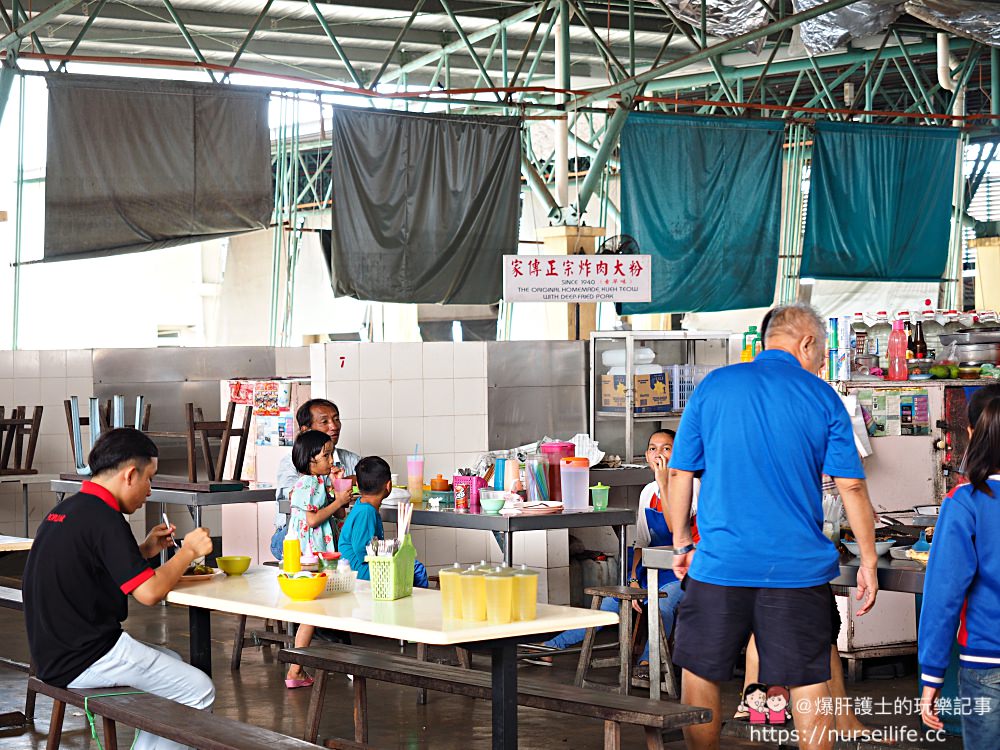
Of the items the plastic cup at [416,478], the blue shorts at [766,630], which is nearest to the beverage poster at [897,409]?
the plastic cup at [416,478]

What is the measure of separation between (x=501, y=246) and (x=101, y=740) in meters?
6.47

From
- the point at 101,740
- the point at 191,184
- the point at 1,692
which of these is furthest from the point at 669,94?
the point at 101,740

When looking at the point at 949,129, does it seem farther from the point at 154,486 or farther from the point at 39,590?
the point at 39,590

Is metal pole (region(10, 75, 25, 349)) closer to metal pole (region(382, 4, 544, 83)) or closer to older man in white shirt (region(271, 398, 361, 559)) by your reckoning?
metal pole (region(382, 4, 544, 83))

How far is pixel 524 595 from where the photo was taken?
417cm

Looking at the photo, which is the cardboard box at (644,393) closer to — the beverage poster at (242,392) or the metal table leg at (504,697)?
the beverage poster at (242,392)

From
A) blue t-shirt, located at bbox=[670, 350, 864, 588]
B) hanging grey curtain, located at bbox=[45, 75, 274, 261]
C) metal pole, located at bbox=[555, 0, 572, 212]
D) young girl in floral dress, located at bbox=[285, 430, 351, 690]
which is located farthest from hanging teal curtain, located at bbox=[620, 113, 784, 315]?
blue t-shirt, located at bbox=[670, 350, 864, 588]

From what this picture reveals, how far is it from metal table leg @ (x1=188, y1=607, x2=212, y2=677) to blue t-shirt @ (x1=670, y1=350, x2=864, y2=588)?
2.03 m

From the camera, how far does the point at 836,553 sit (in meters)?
4.40

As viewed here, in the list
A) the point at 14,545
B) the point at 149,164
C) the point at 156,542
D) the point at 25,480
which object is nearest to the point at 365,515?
the point at 156,542

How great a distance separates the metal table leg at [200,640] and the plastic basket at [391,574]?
941 mm

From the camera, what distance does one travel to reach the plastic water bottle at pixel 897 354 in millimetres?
7172

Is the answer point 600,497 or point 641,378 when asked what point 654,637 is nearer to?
point 600,497

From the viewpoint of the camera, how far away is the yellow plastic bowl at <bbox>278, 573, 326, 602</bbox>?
4.62 metres
